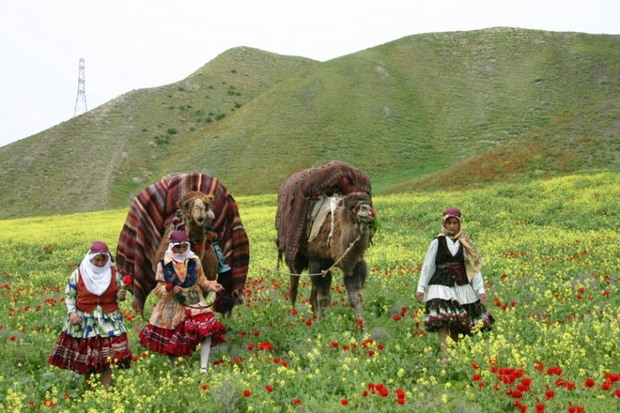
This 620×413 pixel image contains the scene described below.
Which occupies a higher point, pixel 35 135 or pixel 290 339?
pixel 35 135

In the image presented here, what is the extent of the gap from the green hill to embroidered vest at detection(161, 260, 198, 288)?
3908cm

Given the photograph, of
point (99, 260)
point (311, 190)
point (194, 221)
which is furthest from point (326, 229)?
point (99, 260)

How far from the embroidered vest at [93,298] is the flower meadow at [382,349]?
86 centimetres

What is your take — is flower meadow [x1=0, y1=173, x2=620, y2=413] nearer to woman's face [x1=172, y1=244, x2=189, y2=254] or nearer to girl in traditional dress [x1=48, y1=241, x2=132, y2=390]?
girl in traditional dress [x1=48, y1=241, x2=132, y2=390]

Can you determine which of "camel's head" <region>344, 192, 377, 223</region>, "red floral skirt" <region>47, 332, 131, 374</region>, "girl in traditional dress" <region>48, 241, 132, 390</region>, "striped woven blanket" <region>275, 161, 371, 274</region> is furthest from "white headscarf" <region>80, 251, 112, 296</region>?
"striped woven blanket" <region>275, 161, 371, 274</region>

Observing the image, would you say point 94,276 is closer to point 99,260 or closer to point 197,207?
point 99,260

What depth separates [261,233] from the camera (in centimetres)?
2306

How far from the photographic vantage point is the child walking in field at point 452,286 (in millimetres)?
7270

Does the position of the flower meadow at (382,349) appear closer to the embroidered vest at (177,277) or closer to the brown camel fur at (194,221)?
the embroidered vest at (177,277)

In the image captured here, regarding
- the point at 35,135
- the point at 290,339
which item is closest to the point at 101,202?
the point at 35,135

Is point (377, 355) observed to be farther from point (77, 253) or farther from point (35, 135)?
point (35, 135)

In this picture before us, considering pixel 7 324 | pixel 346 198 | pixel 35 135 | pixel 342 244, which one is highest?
pixel 35 135

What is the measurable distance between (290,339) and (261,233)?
14.9 m

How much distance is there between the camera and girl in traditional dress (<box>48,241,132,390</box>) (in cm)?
704
